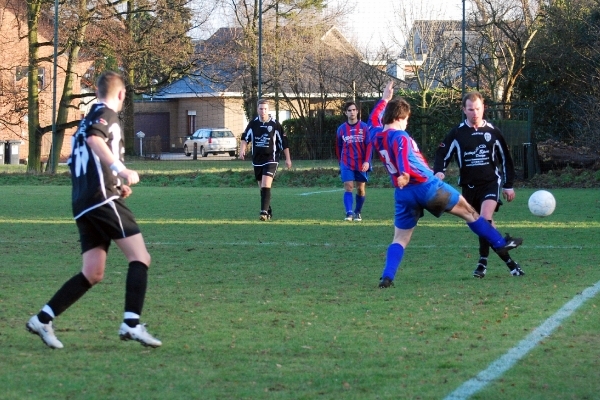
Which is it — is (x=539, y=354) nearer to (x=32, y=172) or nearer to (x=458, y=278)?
(x=458, y=278)

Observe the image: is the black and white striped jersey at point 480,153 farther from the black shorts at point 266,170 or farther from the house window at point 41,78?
the house window at point 41,78

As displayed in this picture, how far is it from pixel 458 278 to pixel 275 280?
1.68 metres

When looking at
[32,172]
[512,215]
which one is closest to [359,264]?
[512,215]

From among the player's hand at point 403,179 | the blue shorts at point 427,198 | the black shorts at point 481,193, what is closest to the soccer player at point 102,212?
the player's hand at point 403,179

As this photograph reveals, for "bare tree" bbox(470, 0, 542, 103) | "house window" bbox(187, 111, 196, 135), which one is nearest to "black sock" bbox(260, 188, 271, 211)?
"bare tree" bbox(470, 0, 542, 103)

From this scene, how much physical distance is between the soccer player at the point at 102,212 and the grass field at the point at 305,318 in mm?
178

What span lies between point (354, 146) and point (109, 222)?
30.8 ft

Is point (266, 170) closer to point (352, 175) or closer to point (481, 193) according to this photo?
point (352, 175)

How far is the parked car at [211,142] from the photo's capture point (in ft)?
154

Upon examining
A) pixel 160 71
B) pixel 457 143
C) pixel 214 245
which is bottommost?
pixel 214 245

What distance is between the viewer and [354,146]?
47.6 feet

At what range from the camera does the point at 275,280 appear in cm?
814

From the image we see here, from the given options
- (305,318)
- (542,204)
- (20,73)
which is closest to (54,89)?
(20,73)

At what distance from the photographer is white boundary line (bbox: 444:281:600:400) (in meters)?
4.46
